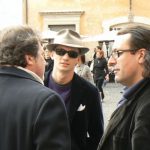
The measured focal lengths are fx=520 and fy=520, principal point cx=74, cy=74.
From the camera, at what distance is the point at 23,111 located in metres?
2.61

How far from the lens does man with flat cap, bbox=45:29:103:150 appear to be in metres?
3.84

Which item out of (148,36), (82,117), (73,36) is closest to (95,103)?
(82,117)

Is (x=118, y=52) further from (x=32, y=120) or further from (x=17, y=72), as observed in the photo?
(x=32, y=120)

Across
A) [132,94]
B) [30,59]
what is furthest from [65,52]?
[30,59]

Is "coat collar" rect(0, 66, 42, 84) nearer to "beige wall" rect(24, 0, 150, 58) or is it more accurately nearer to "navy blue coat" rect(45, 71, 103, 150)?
"navy blue coat" rect(45, 71, 103, 150)

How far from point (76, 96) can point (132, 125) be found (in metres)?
1.08

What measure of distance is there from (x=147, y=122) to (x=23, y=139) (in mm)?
662

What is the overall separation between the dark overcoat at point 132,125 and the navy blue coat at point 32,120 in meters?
0.37

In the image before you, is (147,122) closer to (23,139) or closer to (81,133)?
(23,139)

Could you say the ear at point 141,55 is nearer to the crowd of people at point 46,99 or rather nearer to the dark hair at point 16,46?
the crowd of people at point 46,99

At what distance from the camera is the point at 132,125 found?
286 centimetres

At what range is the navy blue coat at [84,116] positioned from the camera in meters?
3.83

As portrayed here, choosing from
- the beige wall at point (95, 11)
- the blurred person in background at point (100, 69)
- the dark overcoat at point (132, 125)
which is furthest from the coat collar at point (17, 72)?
the beige wall at point (95, 11)

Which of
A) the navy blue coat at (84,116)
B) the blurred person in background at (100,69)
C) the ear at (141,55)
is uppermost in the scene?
the ear at (141,55)
